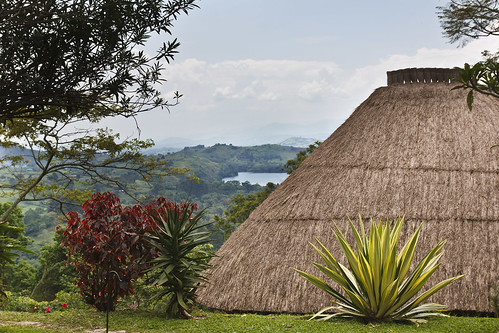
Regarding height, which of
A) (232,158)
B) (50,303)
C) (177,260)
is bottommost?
(50,303)

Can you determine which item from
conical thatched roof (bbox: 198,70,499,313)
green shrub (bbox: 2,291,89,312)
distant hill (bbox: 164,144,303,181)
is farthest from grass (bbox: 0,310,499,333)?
distant hill (bbox: 164,144,303,181)

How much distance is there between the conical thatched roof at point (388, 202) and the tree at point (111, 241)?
6.02 ft

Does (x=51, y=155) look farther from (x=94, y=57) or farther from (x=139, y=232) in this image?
(x=94, y=57)

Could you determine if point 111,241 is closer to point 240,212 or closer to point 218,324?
point 218,324

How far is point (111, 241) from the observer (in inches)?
314

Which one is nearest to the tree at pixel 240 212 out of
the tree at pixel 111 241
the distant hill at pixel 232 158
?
the tree at pixel 111 241

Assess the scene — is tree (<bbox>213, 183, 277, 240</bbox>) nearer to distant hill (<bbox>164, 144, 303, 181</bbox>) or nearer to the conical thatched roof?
the conical thatched roof

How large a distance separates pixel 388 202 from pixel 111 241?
523 cm

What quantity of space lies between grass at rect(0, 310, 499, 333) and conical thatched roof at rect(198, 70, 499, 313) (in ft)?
3.55

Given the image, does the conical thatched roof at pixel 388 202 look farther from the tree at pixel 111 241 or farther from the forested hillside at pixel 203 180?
the forested hillside at pixel 203 180

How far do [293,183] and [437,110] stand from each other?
3.99 metres

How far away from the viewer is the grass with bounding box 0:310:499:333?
6961mm

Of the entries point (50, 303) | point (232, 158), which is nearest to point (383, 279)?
point (50, 303)

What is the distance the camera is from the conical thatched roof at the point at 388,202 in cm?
895
